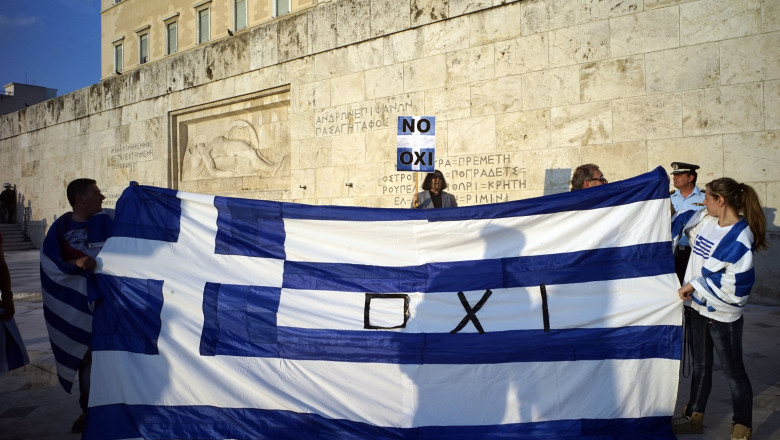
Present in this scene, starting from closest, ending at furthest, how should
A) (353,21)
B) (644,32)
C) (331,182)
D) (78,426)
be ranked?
(78,426)
(644,32)
(353,21)
(331,182)

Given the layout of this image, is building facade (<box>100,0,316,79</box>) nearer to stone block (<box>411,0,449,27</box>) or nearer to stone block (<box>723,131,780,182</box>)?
stone block (<box>411,0,449,27</box>)

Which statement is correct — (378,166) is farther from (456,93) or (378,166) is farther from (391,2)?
(391,2)

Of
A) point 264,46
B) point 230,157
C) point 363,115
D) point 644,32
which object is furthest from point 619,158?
point 230,157

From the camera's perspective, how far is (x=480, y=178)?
941 centimetres

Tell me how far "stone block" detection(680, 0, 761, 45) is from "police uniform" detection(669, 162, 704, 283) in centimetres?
394

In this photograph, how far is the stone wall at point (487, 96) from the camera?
7.47 metres

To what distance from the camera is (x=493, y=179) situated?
30.5ft

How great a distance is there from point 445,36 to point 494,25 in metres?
0.96

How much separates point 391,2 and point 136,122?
10027 millimetres

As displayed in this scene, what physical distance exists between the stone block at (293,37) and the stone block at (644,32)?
6.48 metres

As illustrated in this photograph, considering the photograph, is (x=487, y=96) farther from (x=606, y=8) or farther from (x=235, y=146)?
(x=235, y=146)

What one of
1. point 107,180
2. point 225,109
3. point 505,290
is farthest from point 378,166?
point 107,180

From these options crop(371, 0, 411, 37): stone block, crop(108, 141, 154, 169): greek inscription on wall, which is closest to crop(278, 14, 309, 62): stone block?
crop(371, 0, 411, 37): stone block

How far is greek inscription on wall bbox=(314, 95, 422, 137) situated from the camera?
10.3 m
